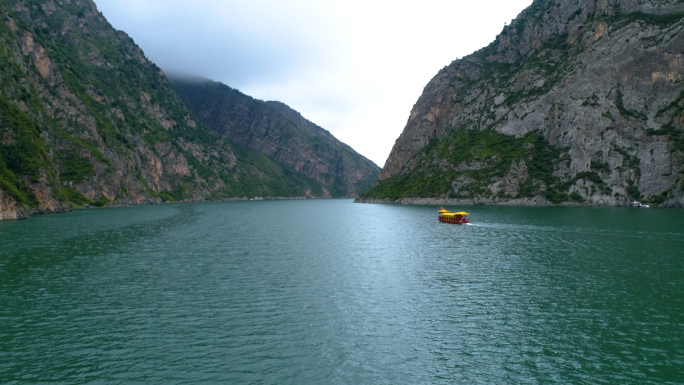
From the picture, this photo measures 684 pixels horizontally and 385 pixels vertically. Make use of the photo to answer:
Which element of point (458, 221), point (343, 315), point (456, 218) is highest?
point (456, 218)

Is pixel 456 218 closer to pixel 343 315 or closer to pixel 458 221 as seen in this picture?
pixel 458 221

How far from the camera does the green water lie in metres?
22.7

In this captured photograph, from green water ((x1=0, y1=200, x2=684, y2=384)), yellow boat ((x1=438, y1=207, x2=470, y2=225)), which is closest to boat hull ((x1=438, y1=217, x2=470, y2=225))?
yellow boat ((x1=438, y1=207, x2=470, y2=225))

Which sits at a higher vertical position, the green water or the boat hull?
the boat hull

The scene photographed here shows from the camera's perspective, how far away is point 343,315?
106ft

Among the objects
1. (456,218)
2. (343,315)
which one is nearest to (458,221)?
(456,218)

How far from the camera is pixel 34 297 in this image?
36281 millimetres

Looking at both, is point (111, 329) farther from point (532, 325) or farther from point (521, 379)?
point (532, 325)

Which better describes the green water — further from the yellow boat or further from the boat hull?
the yellow boat

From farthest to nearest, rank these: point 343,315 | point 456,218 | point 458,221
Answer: point 456,218 → point 458,221 → point 343,315

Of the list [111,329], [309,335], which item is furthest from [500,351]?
[111,329]

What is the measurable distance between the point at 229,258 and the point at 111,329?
28.1 metres

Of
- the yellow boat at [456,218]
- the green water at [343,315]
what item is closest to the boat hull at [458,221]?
the yellow boat at [456,218]

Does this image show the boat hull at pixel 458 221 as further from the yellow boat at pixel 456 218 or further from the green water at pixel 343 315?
the green water at pixel 343 315
